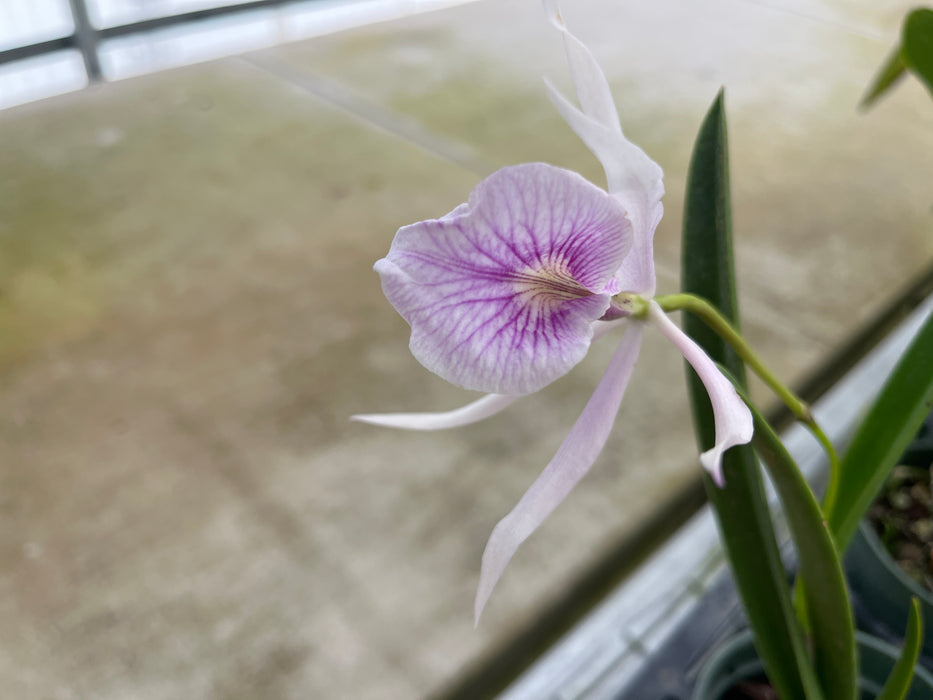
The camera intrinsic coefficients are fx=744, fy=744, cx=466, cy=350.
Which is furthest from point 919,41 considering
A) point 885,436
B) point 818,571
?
point 818,571

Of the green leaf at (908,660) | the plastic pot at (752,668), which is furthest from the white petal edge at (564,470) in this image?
the plastic pot at (752,668)

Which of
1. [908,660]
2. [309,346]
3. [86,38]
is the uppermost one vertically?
[908,660]

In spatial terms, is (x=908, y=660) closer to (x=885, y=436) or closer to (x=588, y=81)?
(x=885, y=436)

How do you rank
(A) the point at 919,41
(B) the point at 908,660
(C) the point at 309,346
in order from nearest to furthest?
(B) the point at 908,660
(A) the point at 919,41
(C) the point at 309,346

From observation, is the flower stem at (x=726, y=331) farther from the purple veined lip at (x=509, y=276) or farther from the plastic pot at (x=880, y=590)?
the plastic pot at (x=880, y=590)

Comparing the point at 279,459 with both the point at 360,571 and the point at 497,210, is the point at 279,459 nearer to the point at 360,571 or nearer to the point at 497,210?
the point at 360,571

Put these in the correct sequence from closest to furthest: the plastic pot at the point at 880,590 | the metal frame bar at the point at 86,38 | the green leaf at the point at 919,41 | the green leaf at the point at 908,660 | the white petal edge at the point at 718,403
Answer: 1. the white petal edge at the point at 718,403
2. the green leaf at the point at 908,660
3. the green leaf at the point at 919,41
4. the plastic pot at the point at 880,590
5. the metal frame bar at the point at 86,38

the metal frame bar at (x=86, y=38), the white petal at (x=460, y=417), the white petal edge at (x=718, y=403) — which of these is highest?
the white petal edge at (x=718, y=403)

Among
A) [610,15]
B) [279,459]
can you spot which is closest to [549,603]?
[279,459]
